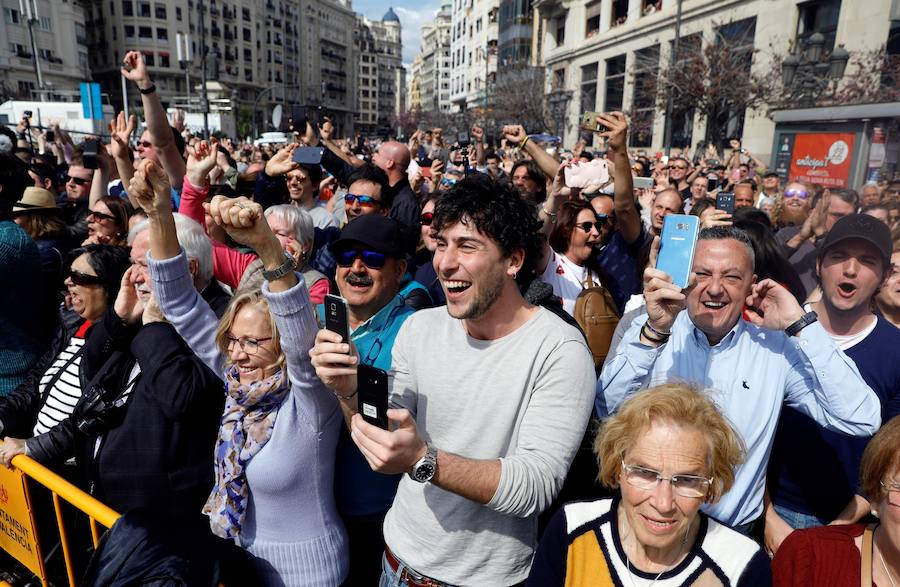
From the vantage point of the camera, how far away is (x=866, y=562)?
158 centimetres

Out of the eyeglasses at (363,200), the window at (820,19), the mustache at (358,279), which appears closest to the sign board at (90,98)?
the eyeglasses at (363,200)

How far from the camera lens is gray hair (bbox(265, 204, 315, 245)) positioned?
3420 millimetres

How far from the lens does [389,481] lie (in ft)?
7.47

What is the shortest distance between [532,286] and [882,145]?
10002 millimetres

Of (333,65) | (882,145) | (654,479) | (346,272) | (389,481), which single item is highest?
(333,65)

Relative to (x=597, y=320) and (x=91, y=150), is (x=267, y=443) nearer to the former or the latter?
(x=597, y=320)

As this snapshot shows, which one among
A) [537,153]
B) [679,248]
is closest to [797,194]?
[537,153]

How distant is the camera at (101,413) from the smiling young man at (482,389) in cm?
125

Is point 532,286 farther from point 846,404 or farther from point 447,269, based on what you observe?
point 846,404

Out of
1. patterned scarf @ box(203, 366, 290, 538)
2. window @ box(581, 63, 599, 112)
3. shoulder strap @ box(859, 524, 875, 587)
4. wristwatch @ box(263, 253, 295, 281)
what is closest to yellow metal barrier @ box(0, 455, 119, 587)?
patterned scarf @ box(203, 366, 290, 538)

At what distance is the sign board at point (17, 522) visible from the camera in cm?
276

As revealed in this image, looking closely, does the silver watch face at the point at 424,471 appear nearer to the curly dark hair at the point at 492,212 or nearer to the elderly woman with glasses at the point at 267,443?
the elderly woman with glasses at the point at 267,443

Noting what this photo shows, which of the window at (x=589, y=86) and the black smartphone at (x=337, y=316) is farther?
the window at (x=589, y=86)

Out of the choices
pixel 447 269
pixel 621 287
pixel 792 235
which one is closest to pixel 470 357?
pixel 447 269
